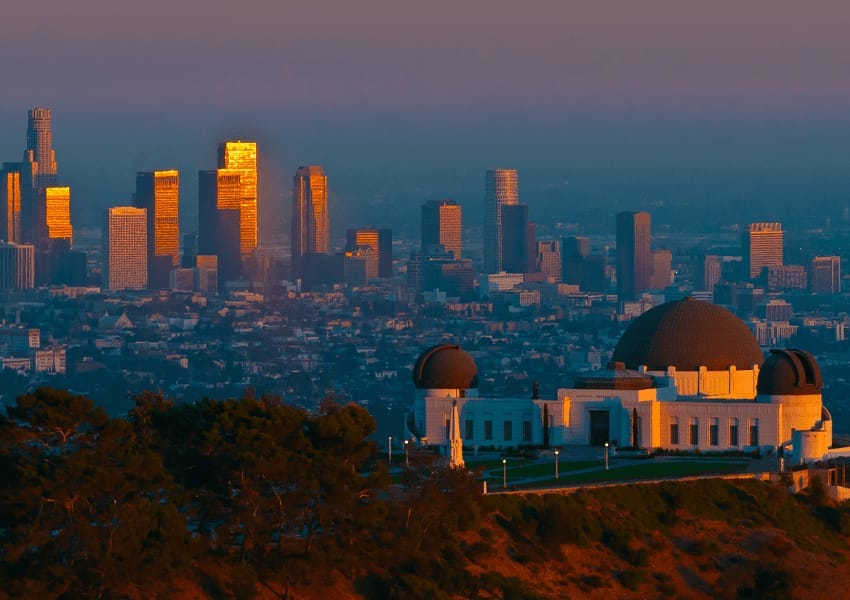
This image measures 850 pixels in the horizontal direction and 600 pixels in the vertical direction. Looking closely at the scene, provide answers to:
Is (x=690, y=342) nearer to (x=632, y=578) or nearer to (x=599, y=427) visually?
(x=599, y=427)

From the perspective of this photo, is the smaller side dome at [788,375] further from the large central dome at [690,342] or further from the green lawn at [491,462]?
the green lawn at [491,462]

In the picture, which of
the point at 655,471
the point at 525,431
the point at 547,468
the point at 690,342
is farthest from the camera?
the point at 690,342

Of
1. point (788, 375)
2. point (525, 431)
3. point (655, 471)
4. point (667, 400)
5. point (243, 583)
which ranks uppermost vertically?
point (788, 375)

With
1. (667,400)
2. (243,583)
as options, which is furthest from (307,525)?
(667,400)

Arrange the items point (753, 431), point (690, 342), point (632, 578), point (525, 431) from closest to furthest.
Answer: point (632, 578) → point (753, 431) → point (525, 431) → point (690, 342)

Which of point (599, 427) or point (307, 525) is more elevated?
point (599, 427)
